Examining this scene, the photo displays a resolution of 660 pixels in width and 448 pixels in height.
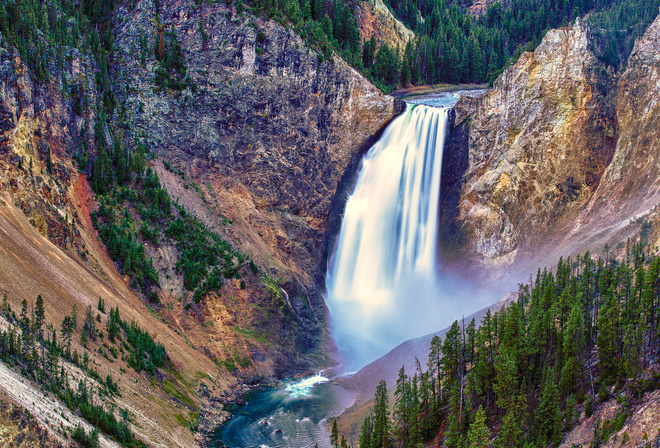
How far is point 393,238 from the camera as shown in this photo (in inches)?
3243

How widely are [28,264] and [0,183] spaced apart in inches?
387

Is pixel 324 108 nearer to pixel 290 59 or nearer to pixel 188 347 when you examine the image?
pixel 290 59

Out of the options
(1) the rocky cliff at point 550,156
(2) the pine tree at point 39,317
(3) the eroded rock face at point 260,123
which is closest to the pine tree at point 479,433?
(2) the pine tree at point 39,317

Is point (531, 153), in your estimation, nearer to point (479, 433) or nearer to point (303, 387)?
point (303, 387)

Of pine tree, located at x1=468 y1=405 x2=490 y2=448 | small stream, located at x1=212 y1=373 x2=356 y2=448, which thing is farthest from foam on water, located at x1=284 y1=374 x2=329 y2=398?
pine tree, located at x1=468 y1=405 x2=490 y2=448

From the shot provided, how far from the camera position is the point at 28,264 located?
49031mm

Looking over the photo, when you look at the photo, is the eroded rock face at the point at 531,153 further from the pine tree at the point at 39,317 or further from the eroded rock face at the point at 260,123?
the pine tree at the point at 39,317

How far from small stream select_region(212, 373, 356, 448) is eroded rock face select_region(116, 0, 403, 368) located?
46.1 ft

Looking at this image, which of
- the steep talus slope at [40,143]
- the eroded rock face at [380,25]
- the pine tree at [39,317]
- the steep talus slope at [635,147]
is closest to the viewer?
the pine tree at [39,317]

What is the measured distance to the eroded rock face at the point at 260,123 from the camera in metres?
77.9

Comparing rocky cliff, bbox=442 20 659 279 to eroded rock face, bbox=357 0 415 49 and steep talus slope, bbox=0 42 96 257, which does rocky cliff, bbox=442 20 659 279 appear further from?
steep talus slope, bbox=0 42 96 257

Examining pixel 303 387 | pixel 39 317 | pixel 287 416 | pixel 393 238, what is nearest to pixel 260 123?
pixel 393 238

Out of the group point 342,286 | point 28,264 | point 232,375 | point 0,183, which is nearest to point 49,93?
point 0,183

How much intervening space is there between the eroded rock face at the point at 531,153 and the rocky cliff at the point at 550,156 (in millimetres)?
125
